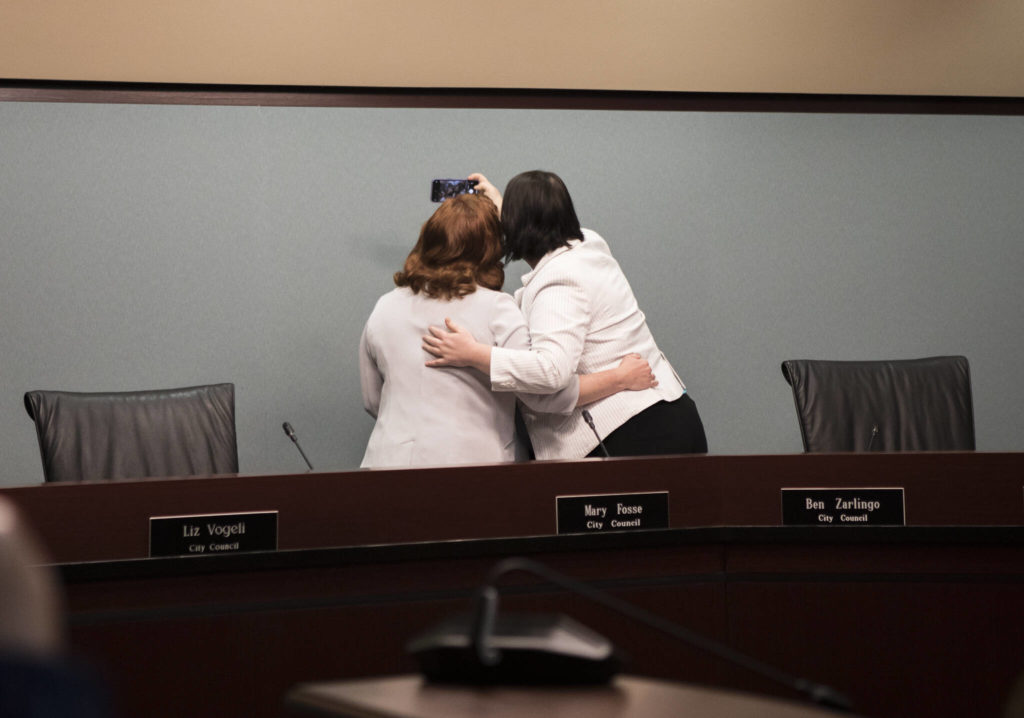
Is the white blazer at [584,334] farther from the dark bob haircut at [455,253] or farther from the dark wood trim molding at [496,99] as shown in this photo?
the dark wood trim molding at [496,99]

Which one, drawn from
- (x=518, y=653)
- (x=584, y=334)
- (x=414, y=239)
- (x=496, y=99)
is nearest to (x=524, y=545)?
(x=584, y=334)

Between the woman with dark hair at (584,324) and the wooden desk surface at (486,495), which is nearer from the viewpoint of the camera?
the wooden desk surface at (486,495)

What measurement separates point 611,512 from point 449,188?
153cm

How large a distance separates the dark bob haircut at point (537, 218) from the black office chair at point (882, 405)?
0.69 meters

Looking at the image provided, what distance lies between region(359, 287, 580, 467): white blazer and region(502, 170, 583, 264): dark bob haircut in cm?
22

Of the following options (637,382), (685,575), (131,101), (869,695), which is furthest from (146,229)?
(869,695)

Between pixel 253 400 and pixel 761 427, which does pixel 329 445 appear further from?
pixel 761 427

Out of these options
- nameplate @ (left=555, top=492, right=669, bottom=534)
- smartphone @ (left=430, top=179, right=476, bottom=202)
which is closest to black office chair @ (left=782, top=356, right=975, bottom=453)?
nameplate @ (left=555, top=492, right=669, bottom=534)

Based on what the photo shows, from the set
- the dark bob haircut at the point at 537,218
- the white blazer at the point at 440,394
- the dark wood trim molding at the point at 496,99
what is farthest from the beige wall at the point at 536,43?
the white blazer at the point at 440,394

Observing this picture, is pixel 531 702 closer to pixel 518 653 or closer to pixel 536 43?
pixel 518 653

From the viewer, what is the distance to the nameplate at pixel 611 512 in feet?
5.39

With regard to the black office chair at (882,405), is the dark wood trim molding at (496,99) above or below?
above

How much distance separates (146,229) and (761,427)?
2.11 m

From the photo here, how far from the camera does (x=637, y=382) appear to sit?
93.2 inches
